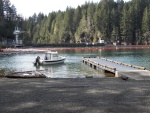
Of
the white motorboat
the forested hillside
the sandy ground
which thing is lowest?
the white motorboat

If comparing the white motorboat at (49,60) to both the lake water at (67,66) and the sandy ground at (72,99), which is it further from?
the sandy ground at (72,99)

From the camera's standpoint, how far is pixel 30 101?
10242mm

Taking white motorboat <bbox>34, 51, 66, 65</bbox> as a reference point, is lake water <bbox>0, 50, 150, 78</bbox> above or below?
below

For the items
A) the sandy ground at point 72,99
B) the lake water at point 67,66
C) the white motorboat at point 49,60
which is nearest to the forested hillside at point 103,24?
the lake water at point 67,66

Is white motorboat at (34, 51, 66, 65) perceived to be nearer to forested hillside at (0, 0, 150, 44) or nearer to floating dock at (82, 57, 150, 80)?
floating dock at (82, 57, 150, 80)

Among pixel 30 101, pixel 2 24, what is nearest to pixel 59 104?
pixel 30 101

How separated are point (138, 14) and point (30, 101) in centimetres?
13703

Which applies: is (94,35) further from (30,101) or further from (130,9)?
(30,101)

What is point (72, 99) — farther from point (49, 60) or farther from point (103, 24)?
point (103, 24)

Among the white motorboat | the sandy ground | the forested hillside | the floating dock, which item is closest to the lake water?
the floating dock

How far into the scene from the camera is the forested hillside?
131250 mm

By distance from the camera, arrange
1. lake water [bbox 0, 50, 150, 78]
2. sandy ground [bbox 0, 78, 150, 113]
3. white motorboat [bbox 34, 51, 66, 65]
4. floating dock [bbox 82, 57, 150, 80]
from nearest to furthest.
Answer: sandy ground [bbox 0, 78, 150, 113], floating dock [bbox 82, 57, 150, 80], lake water [bbox 0, 50, 150, 78], white motorboat [bbox 34, 51, 66, 65]

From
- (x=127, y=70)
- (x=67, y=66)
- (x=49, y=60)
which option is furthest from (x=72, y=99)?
(x=49, y=60)

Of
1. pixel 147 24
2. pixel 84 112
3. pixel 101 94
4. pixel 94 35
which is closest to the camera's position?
pixel 84 112
